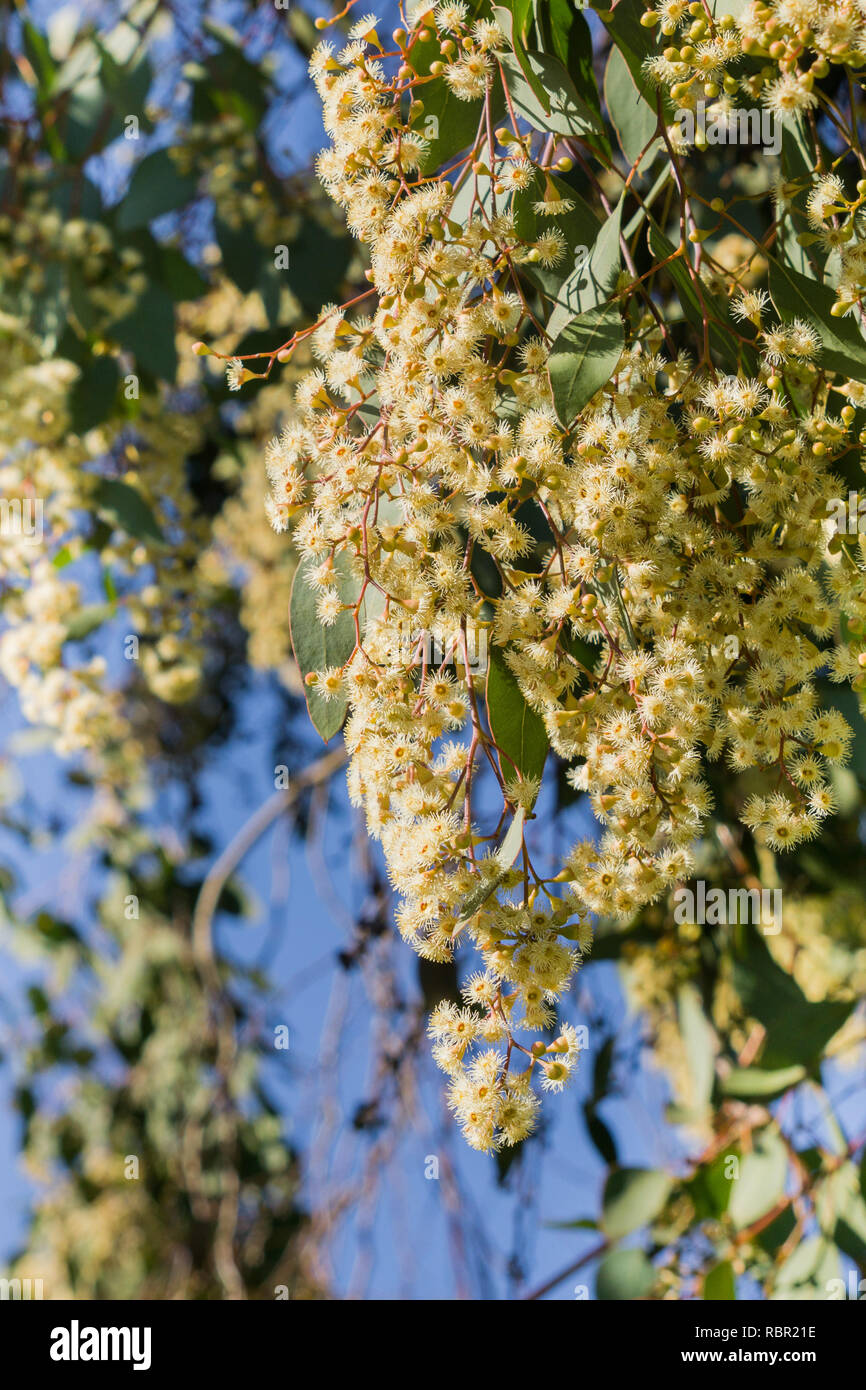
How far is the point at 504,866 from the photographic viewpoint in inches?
26.6

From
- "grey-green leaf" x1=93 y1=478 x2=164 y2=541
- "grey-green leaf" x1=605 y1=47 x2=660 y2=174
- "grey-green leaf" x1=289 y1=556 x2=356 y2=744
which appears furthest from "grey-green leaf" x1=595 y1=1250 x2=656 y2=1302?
"grey-green leaf" x1=605 y1=47 x2=660 y2=174

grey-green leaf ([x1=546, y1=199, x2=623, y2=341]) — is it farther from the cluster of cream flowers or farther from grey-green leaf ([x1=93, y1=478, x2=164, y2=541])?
grey-green leaf ([x1=93, y1=478, x2=164, y2=541])

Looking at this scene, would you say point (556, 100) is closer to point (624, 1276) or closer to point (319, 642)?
point (319, 642)

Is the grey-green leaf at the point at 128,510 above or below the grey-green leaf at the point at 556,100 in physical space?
above

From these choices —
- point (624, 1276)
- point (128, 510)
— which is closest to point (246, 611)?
point (128, 510)

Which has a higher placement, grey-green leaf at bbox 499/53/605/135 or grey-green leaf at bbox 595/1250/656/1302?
grey-green leaf at bbox 499/53/605/135

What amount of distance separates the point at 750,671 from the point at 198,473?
225cm

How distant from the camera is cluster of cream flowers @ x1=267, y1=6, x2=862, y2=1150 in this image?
66cm

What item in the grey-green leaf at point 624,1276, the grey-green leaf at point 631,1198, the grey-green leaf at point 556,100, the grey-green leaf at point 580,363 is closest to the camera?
the grey-green leaf at point 580,363

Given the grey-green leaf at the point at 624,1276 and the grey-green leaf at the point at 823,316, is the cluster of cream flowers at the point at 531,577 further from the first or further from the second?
the grey-green leaf at the point at 624,1276

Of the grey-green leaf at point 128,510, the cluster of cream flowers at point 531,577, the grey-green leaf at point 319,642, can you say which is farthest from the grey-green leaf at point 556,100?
the grey-green leaf at point 128,510

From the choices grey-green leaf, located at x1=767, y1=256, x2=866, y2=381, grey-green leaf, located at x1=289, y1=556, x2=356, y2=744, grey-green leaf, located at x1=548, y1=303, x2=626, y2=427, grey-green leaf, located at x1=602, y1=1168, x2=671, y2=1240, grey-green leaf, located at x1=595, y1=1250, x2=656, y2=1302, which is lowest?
grey-green leaf, located at x1=595, y1=1250, x2=656, y2=1302

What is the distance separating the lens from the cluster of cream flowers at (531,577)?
2.15 ft

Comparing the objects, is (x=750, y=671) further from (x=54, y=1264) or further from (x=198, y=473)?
(x=54, y=1264)
